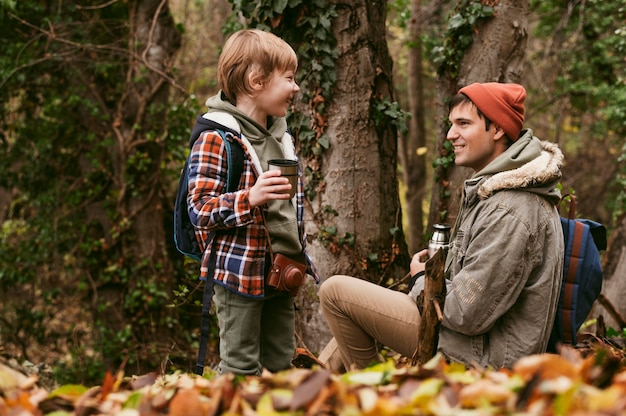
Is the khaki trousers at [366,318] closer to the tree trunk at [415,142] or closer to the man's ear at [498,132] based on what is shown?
the man's ear at [498,132]

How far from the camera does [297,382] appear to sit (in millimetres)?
1777

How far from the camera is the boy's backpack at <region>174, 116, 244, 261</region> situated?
2883mm

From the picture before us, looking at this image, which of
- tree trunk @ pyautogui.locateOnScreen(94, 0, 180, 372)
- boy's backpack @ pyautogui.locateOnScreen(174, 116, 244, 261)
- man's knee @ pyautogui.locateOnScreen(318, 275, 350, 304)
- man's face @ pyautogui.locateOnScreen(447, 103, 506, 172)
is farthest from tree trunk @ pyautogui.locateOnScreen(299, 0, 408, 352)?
tree trunk @ pyautogui.locateOnScreen(94, 0, 180, 372)

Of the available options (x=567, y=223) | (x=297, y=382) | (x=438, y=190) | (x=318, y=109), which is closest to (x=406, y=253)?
(x=438, y=190)

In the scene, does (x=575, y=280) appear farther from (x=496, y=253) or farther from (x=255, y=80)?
(x=255, y=80)

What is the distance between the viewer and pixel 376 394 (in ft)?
5.69

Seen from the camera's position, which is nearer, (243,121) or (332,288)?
(243,121)

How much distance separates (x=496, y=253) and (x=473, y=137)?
0.67 m

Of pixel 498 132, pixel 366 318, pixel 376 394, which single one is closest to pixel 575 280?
pixel 498 132

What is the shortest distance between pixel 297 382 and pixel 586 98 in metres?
7.81

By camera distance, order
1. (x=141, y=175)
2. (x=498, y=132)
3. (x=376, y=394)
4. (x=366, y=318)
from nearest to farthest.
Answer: (x=376, y=394)
(x=498, y=132)
(x=366, y=318)
(x=141, y=175)

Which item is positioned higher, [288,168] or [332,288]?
[288,168]

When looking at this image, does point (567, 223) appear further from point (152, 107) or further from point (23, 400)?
point (152, 107)

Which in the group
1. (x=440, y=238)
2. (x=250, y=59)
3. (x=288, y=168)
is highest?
(x=250, y=59)
